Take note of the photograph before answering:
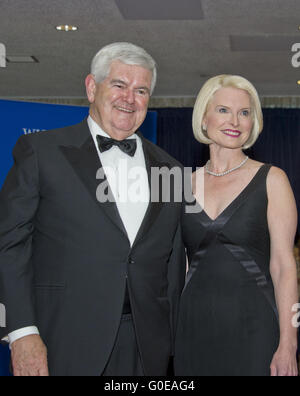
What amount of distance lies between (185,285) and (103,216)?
0.61 m

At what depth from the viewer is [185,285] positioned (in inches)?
109

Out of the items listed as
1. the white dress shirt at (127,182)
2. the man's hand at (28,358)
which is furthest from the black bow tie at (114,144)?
the man's hand at (28,358)

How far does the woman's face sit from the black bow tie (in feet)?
1.48

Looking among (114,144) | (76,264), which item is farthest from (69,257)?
(114,144)

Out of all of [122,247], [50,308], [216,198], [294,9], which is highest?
[294,9]

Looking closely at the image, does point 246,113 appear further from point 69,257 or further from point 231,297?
point 69,257

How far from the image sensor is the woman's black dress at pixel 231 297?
2.65m

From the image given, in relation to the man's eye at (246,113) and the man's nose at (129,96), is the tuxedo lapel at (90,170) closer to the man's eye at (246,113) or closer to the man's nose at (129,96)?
the man's nose at (129,96)

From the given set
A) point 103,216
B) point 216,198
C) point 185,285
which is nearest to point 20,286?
point 103,216

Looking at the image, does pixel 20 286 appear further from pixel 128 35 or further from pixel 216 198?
pixel 128 35

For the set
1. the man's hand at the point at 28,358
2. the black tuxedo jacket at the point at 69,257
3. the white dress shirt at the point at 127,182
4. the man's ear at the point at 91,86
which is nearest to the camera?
the man's hand at the point at 28,358

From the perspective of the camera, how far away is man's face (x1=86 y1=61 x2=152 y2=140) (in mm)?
2574

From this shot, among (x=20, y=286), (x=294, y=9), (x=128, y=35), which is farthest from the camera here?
(x=128, y=35)
